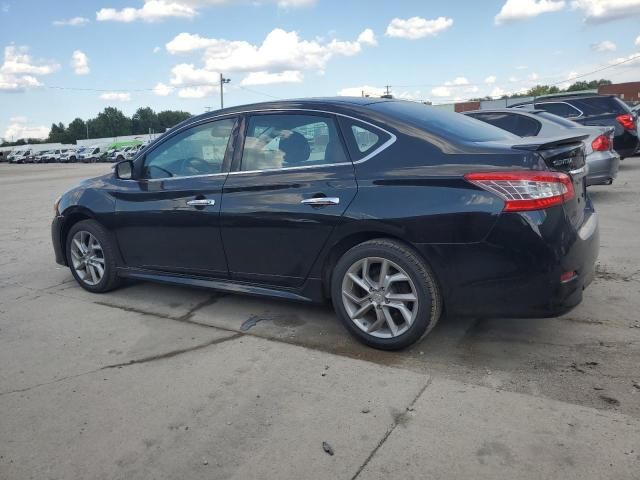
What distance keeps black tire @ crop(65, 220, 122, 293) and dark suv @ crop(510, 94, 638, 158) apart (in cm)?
901

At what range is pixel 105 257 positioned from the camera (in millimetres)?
5148

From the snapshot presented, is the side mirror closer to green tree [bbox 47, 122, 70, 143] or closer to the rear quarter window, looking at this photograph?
the rear quarter window

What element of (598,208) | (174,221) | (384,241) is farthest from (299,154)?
(598,208)

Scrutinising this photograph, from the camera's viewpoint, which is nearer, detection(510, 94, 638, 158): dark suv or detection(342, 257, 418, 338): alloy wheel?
detection(342, 257, 418, 338): alloy wheel

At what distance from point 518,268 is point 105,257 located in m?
3.66

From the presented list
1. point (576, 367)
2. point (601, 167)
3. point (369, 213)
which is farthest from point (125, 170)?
point (601, 167)

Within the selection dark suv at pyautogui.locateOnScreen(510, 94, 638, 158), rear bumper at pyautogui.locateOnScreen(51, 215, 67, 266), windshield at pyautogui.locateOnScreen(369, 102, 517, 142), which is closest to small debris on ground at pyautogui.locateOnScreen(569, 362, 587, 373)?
windshield at pyautogui.locateOnScreen(369, 102, 517, 142)

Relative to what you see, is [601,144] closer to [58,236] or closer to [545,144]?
[545,144]

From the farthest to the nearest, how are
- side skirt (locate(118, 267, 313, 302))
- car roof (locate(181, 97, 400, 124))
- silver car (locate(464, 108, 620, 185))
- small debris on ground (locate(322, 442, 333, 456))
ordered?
silver car (locate(464, 108, 620, 185)) < side skirt (locate(118, 267, 313, 302)) < car roof (locate(181, 97, 400, 124)) < small debris on ground (locate(322, 442, 333, 456))

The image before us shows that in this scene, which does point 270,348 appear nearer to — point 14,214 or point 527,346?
point 527,346

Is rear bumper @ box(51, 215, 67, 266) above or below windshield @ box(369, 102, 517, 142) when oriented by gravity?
below

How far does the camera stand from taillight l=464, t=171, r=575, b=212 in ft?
10.3

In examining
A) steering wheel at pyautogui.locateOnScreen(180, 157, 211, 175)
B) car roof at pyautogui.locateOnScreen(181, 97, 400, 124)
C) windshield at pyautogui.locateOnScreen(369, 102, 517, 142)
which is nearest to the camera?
windshield at pyautogui.locateOnScreen(369, 102, 517, 142)

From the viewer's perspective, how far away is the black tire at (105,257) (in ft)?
16.8
